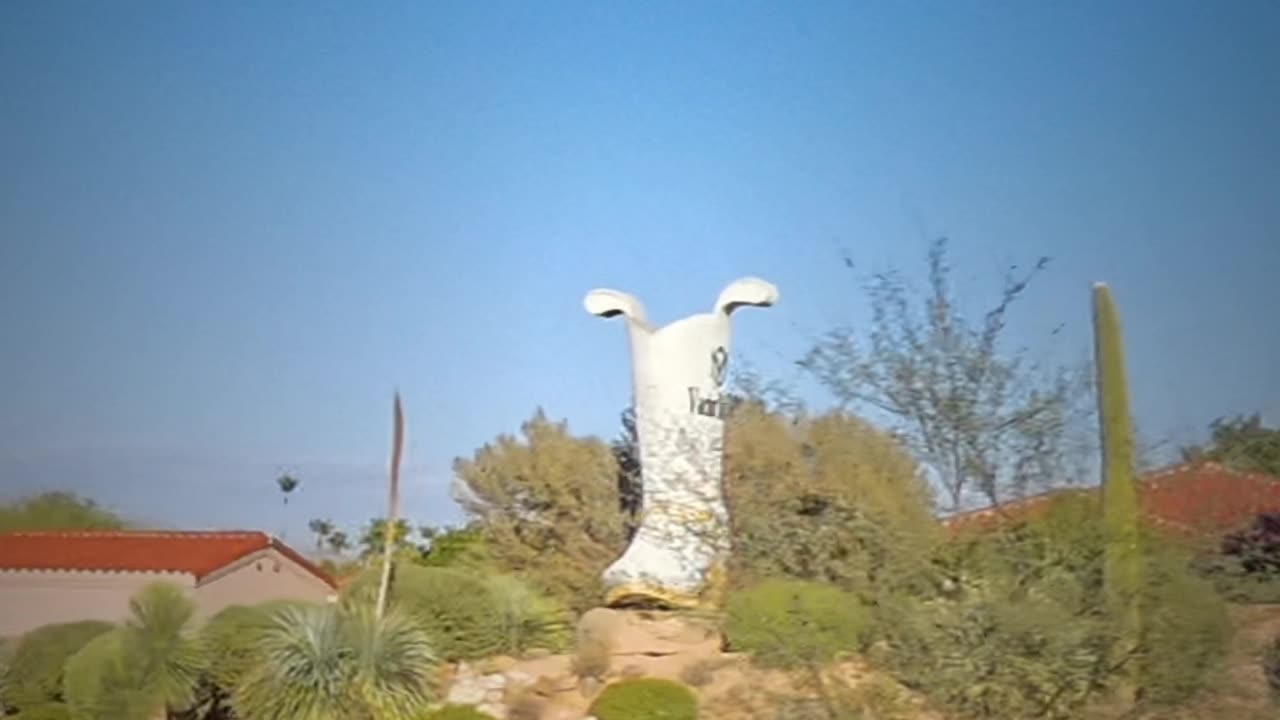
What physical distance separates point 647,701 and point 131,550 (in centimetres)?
757

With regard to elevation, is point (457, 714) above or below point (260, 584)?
below

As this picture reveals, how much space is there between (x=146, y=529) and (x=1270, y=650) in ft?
49.2

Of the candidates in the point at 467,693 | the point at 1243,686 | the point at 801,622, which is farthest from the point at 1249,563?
the point at 467,693

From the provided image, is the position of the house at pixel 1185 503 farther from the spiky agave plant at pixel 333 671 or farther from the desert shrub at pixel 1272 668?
the spiky agave plant at pixel 333 671

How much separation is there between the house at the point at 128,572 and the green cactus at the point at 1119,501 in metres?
9.50

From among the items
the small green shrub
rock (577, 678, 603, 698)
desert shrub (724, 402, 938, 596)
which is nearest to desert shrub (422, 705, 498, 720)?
rock (577, 678, 603, 698)

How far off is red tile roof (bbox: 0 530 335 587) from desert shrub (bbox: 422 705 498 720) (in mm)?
4520

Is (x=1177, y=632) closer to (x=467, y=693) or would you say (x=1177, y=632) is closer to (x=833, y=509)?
(x=833, y=509)

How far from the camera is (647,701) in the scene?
49.2ft

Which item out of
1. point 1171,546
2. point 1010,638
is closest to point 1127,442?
point 1171,546

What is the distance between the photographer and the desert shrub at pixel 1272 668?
10.3 m

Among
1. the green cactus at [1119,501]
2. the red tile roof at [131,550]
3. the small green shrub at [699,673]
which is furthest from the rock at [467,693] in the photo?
the green cactus at [1119,501]

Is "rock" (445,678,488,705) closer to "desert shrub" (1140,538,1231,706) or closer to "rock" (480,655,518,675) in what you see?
"rock" (480,655,518,675)

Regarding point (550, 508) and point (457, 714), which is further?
point (550, 508)
